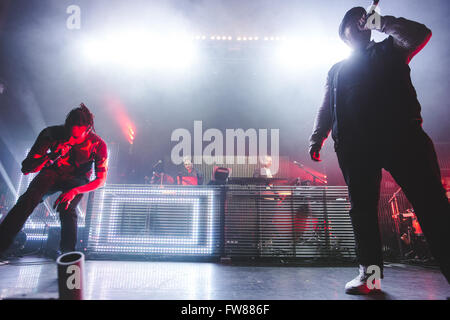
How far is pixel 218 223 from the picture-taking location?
2943 mm

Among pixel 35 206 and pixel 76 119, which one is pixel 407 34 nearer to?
pixel 76 119

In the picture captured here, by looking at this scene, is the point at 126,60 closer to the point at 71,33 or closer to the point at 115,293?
the point at 71,33

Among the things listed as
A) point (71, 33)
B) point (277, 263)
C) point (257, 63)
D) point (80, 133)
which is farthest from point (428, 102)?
point (71, 33)

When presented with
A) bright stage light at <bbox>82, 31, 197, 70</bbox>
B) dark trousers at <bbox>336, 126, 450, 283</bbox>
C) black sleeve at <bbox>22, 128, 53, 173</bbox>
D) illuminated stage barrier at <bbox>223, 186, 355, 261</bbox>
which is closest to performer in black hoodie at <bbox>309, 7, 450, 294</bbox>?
dark trousers at <bbox>336, 126, 450, 283</bbox>

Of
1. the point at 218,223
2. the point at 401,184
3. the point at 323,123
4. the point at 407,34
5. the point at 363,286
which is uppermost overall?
the point at 407,34

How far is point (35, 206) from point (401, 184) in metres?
2.59

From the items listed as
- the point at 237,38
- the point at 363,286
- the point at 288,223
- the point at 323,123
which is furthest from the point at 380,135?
the point at 237,38

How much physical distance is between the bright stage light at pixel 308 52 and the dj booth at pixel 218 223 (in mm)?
3369

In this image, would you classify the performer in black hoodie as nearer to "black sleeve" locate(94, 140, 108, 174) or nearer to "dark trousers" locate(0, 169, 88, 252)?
"black sleeve" locate(94, 140, 108, 174)

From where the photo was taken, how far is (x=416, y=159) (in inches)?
44.9

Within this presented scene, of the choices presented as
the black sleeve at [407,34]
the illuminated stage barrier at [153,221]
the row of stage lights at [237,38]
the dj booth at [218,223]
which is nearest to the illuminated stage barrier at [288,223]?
the dj booth at [218,223]

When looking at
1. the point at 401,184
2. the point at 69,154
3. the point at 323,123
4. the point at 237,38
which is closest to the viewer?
the point at 401,184

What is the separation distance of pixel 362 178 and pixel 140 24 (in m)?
4.70

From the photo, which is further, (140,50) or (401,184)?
(140,50)
